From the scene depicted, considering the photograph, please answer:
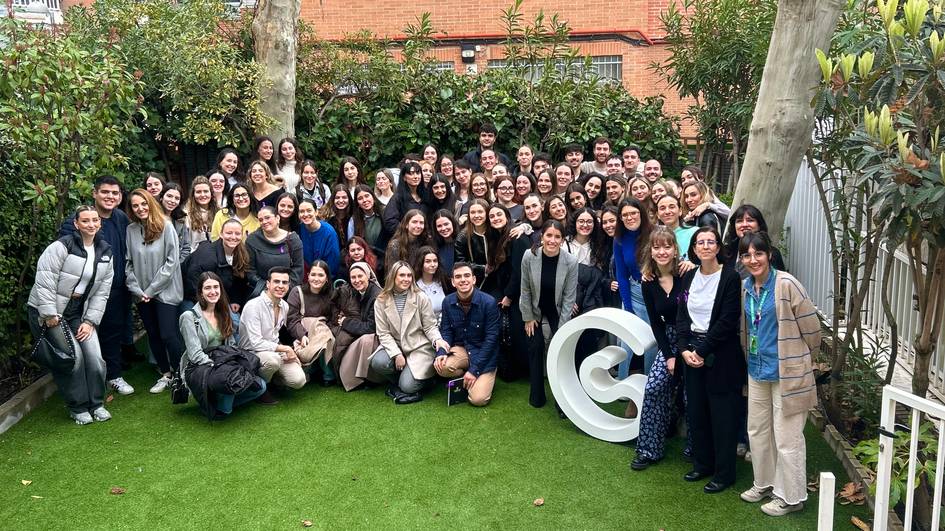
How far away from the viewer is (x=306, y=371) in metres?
6.68

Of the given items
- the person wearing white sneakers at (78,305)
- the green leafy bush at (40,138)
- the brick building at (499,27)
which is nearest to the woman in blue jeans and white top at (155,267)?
the person wearing white sneakers at (78,305)

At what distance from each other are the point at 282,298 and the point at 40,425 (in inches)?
83.4

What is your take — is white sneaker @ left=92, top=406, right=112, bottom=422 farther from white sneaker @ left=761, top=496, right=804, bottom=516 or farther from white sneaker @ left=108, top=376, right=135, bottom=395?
white sneaker @ left=761, top=496, right=804, bottom=516

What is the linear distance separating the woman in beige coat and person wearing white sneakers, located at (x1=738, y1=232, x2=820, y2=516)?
2.63 m

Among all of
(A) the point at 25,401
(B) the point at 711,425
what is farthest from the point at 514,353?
(A) the point at 25,401

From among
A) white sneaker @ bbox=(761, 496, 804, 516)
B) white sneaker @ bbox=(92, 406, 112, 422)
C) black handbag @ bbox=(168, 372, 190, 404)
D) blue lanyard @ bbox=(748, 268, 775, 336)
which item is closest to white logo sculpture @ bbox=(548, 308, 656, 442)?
blue lanyard @ bbox=(748, 268, 775, 336)

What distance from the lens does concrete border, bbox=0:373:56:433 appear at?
20.2 feet

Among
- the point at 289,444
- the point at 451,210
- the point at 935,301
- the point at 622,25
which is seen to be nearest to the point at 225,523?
the point at 289,444

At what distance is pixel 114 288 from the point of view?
6.62 meters

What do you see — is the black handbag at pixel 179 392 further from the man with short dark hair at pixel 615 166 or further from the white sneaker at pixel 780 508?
the man with short dark hair at pixel 615 166

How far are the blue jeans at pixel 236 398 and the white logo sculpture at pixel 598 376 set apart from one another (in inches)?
90.8

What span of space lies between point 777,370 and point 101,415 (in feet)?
16.7

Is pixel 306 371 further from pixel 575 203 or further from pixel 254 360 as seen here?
pixel 575 203

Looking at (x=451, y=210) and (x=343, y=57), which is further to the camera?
(x=343, y=57)
